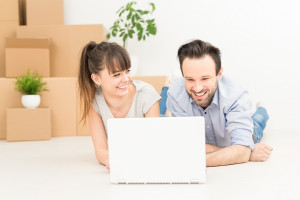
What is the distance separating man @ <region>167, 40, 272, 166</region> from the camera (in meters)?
1.65

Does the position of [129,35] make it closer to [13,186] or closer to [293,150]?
[293,150]

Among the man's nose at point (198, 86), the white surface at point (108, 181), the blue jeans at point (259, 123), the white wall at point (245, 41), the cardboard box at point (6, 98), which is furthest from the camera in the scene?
the white wall at point (245, 41)

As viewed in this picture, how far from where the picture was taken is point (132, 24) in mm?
3197

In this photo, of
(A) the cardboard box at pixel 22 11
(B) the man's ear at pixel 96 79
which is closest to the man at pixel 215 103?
(B) the man's ear at pixel 96 79

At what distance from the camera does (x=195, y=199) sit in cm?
120

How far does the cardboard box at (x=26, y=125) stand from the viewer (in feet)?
9.27

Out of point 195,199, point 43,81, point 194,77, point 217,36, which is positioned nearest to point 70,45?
point 43,81

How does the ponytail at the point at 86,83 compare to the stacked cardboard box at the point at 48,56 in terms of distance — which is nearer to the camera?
the ponytail at the point at 86,83

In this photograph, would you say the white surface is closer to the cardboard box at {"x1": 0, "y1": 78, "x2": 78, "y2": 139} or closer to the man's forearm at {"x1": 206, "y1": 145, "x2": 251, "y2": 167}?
the man's forearm at {"x1": 206, "y1": 145, "x2": 251, "y2": 167}

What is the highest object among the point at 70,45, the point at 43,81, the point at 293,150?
the point at 70,45

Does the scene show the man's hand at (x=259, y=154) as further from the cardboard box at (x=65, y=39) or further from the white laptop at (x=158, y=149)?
the cardboard box at (x=65, y=39)

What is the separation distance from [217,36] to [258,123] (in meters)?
1.11

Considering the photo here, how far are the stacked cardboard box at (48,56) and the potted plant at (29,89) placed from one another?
7 cm

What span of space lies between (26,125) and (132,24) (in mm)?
1065
